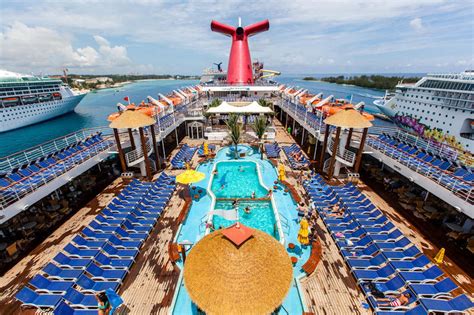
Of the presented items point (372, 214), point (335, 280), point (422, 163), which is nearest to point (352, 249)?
point (335, 280)

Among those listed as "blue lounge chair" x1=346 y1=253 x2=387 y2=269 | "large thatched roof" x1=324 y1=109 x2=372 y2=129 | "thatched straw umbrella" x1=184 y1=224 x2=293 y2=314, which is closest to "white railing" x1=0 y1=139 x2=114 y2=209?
"thatched straw umbrella" x1=184 y1=224 x2=293 y2=314

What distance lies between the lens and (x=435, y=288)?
6586 mm

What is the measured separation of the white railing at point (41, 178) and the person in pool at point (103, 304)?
5.61 metres

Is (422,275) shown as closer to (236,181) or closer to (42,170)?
(236,181)

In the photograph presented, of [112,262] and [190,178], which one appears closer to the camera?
[112,262]

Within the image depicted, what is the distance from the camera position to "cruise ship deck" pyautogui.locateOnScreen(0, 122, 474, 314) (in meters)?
6.59

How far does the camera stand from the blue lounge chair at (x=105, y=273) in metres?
7.16

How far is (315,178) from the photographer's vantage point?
14.0 metres

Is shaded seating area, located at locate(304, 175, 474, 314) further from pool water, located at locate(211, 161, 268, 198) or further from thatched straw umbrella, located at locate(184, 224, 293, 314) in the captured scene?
pool water, located at locate(211, 161, 268, 198)

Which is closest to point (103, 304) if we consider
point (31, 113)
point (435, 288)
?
point (435, 288)

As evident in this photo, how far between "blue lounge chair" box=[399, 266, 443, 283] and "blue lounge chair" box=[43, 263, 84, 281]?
35.9 feet

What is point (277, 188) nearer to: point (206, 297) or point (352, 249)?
point (352, 249)

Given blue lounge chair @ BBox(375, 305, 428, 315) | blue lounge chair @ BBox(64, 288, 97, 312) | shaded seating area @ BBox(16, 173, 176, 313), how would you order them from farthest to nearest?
shaded seating area @ BBox(16, 173, 176, 313) < blue lounge chair @ BBox(64, 288, 97, 312) < blue lounge chair @ BBox(375, 305, 428, 315)

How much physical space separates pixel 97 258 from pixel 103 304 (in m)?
2.13
